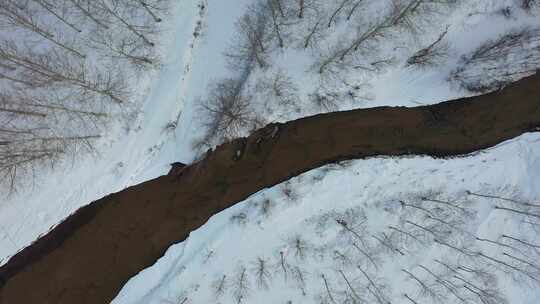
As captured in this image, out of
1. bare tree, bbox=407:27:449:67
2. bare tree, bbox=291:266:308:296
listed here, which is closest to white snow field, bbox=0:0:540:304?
bare tree, bbox=291:266:308:296

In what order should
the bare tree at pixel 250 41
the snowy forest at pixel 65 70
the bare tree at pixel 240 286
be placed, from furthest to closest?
1. the bare tree at pixel 250 41
2. the snowy forest at pixel 65 70
3. the bare tree at pixel 240 286

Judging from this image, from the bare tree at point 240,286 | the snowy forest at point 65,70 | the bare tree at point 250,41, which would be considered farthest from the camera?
the bare tree at point 250,41

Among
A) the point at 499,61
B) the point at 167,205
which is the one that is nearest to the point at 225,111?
the point at 167,205

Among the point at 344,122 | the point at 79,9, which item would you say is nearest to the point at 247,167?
the point at 344,122

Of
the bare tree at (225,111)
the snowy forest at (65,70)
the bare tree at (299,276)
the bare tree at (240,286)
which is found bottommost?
the bare tree at (299,276)

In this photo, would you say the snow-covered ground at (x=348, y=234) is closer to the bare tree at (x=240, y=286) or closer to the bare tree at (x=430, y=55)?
the bare tree at (x=240, y=286)

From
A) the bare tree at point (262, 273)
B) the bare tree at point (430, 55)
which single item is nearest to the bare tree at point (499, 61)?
the bare tree at point (430, 55)

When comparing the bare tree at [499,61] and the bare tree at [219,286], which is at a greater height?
the bare tree at [499,61]
